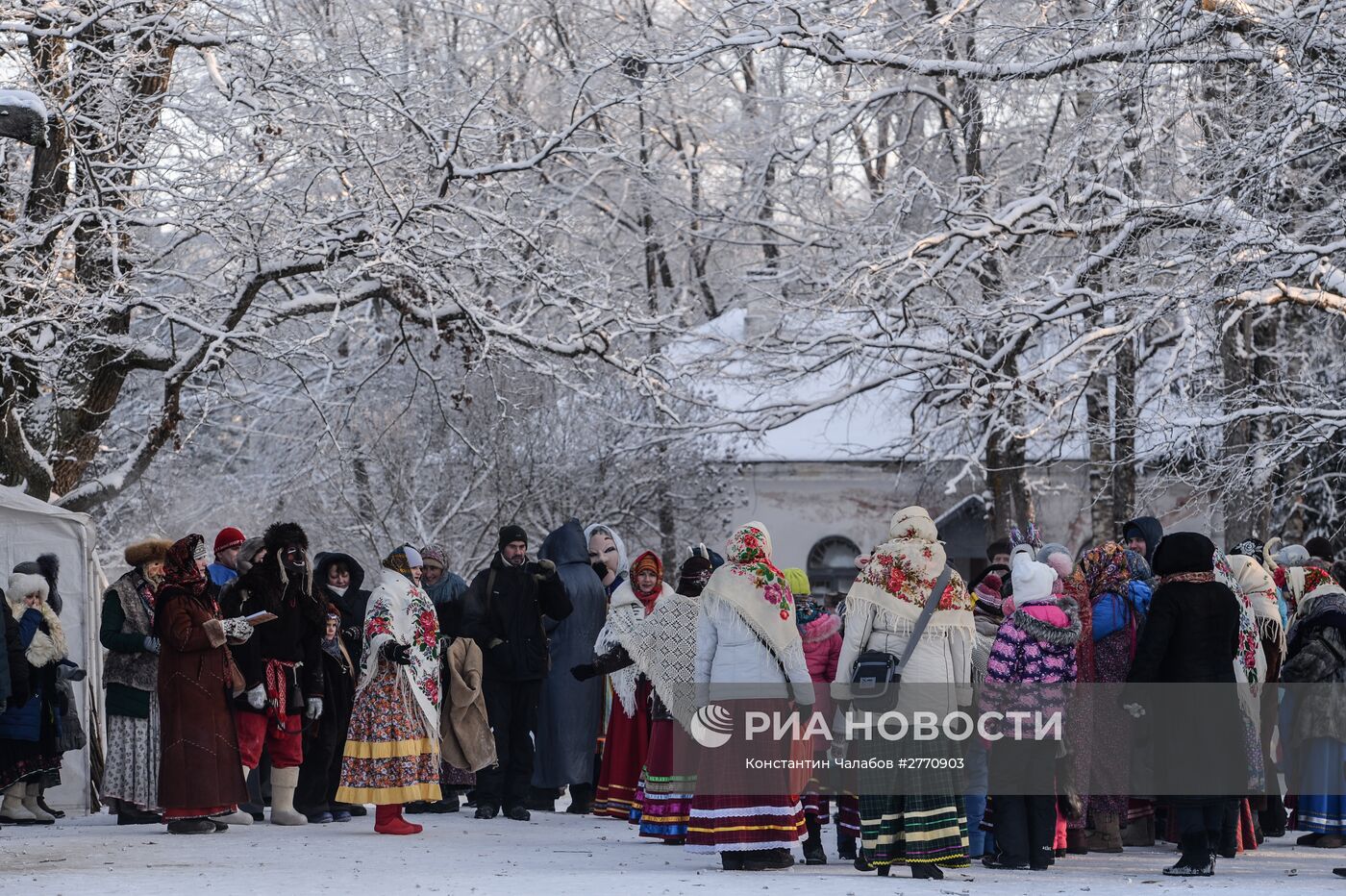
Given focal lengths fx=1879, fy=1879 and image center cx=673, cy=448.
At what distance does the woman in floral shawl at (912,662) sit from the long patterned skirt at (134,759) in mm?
4358

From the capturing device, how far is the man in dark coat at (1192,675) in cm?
934

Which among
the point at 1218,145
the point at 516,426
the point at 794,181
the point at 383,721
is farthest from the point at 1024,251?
the point at 383,721

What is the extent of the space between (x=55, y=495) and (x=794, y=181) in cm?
1450

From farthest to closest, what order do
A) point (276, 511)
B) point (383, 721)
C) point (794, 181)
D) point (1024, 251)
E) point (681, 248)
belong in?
point (681, 248) < point (276, 511) < point (794, 181) < point (1024, 251) < point (383, 721)

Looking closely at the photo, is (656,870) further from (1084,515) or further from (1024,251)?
(1084,515)

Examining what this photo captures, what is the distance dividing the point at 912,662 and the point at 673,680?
6.60ft

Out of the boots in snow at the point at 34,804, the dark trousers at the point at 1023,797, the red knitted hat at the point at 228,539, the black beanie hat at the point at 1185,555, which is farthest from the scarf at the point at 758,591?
the boots in snow at the point at 34,804

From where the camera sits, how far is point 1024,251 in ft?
80.6

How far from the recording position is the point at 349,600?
12.5 m

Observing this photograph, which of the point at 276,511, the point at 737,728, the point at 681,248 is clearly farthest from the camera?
the point at 681,248

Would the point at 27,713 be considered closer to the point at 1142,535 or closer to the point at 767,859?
the point at 767,859

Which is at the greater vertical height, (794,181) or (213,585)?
(794,181)

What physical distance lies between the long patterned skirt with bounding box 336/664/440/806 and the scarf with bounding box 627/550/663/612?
1587mm

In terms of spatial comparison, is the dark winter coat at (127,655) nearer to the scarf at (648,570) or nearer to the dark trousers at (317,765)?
the dark trousers at (317,765)
